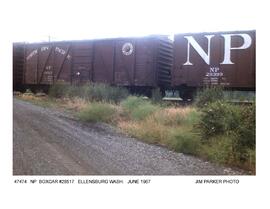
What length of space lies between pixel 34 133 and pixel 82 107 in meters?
2.87

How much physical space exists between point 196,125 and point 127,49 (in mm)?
6437

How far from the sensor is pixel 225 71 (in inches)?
447

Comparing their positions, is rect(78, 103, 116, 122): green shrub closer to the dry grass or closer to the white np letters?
the dry grass

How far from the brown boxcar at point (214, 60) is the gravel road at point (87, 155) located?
15.6 ft

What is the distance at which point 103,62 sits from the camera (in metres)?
13.8

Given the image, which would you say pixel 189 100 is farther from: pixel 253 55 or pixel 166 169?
pixel 166 169

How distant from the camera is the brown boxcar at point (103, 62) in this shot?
12.9m

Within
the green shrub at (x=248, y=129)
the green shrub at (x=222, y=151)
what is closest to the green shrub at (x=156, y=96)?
the green shrub at (x=222, y=151)

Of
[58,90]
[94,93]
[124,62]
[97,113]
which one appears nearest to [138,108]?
[97,113]

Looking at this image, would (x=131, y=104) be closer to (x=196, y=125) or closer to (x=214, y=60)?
(x=196, y=125)

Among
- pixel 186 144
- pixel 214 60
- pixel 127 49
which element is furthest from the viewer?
pixel 127 49
